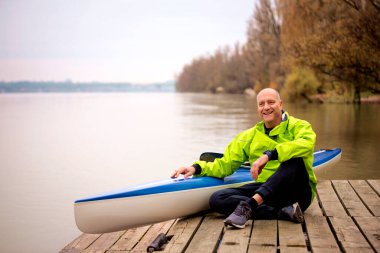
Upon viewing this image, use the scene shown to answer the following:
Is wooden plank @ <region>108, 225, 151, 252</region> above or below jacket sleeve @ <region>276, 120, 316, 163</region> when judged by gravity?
below

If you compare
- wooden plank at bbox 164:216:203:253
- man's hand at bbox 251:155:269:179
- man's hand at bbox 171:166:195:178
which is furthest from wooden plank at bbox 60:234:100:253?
man's hand at bbox 251:155:269:179

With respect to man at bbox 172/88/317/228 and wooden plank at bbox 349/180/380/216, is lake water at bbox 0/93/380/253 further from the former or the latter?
man at bbox 172/88/317/228

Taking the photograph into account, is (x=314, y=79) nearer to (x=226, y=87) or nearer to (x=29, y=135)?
(x=29, y=135)

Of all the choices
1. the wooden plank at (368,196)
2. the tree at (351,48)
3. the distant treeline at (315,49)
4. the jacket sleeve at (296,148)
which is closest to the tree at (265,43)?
the distant treeline at (315,49)

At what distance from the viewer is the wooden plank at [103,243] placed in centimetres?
358

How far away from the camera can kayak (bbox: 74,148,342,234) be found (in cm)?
352

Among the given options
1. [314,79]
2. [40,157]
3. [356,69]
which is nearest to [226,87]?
[314,79]

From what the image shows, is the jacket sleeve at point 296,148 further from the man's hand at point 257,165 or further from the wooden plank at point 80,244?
the wooden plank at point 80,244

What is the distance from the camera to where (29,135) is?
14.8 metres

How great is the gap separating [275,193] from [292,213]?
204 mm

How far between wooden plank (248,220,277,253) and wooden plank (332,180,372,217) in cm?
85

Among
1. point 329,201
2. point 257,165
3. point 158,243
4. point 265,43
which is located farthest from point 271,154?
point 265,43

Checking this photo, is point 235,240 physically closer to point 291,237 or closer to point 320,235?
point 291,237

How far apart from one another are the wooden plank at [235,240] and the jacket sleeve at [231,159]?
0.59 m
